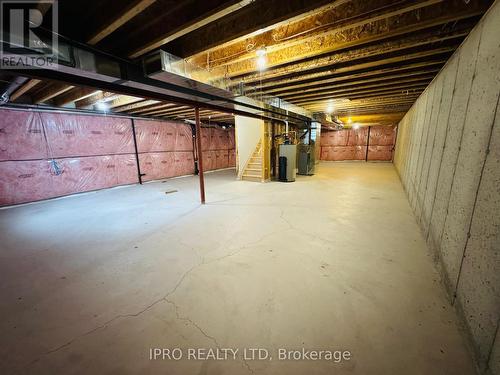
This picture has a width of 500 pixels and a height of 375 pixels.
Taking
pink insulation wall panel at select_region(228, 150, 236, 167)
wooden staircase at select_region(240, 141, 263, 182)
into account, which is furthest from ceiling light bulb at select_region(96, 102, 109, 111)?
pink insulation wall panel at select_region(228, 150, 236, 167)

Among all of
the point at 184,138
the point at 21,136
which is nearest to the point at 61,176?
the point at 21,136

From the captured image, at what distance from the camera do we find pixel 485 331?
1.14 m

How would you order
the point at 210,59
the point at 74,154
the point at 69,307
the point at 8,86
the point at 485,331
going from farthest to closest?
the point at 74,154, the point at 8,86, the point at 210,59, the point at 69,307, the point at 485,331

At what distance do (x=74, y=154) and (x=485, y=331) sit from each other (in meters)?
7.51

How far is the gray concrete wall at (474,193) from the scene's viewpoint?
3.81 feet

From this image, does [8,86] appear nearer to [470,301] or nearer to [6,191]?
[6,191]

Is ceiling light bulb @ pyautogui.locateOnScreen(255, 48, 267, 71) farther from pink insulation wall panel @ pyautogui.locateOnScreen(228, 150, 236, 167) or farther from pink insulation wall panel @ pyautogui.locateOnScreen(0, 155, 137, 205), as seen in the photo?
pink insulation wall panel @ pyautogui.locateOnScreen(228, 150, 236, 167)

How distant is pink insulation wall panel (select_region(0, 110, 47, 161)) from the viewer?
4289mm

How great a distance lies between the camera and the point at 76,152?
537 cm

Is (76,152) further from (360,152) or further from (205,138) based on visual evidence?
(360,152)

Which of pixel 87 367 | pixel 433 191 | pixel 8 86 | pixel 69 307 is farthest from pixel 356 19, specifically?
pixel 8 86

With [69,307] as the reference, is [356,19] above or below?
above

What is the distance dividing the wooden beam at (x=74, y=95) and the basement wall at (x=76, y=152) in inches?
17.4

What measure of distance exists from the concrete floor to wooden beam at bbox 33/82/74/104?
7.71 feet
